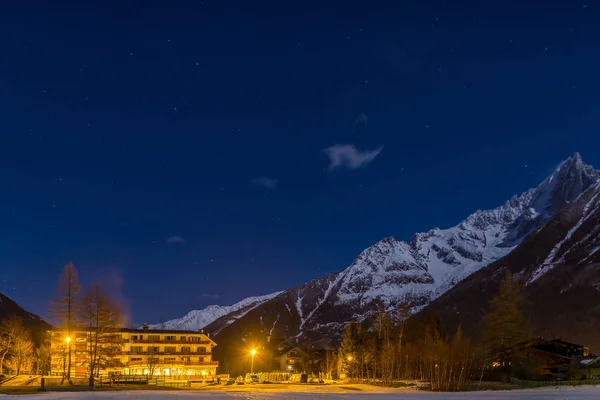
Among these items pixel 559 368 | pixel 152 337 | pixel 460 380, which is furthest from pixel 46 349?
pixel 559 368

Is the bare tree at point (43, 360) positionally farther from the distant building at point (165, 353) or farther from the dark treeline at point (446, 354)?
the dark treeline at point (446, 354)

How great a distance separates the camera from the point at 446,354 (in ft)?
269

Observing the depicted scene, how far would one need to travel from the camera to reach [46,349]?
373ft

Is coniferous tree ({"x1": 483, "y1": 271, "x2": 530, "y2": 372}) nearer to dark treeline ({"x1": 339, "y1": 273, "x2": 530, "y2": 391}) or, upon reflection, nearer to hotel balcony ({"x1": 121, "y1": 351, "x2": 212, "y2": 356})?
dark treeline ({"x1": 339, "y1": 273, "x2": 530, "y2": 391})

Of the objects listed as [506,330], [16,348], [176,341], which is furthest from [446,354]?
[16,348]

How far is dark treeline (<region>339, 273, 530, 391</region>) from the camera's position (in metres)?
77.6

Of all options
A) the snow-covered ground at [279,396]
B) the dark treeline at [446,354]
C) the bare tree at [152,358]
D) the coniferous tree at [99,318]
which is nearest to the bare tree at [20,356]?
the bare tree at [152,358]

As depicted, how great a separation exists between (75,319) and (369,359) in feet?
168

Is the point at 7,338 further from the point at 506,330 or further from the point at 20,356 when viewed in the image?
the point at 506,330

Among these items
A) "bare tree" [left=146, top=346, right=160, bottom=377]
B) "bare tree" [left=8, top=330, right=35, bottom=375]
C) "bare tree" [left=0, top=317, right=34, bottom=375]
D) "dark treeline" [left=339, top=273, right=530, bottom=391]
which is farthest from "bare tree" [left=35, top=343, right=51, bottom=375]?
"dark treeline" [left=339, top=273, right=530, bottom=391]

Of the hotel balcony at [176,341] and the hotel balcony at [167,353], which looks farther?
the hotel balcony at [176,341]

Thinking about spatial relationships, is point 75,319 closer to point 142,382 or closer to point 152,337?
point 142,382

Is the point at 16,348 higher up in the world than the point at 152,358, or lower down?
higher up

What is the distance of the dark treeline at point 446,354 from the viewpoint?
77562 mm
